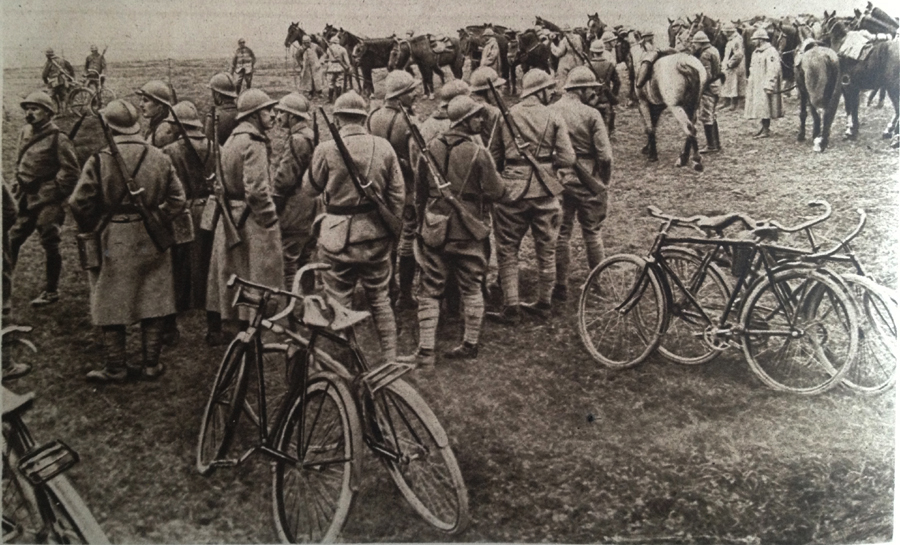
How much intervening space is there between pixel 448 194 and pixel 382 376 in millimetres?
1273

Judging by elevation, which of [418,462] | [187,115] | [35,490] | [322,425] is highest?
[187,115]

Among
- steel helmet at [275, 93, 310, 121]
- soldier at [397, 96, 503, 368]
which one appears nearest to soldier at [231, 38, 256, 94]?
steel helmet at [275, 93, 310, 121]

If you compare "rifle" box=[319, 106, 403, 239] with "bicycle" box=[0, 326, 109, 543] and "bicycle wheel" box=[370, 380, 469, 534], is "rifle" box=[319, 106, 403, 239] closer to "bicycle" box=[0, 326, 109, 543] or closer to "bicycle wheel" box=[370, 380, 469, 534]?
"bicycle wheel" box=[370, 380, 469, 534]

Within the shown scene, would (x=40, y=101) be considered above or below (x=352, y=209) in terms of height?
above

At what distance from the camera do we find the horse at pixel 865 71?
18.1 feet

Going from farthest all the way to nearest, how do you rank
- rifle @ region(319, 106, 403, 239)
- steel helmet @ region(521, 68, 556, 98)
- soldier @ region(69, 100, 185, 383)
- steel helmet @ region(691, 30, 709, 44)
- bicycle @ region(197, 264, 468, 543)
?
steel helmet @ region(691, 30, 709, 44)
steel helmet @ region(521, 68, 556, 98)
soldier @ region(69, 100, 185, 383)
rifle @ region(319, 106, 403, 239)
bicycle @ region(197, 264, 468, 543)

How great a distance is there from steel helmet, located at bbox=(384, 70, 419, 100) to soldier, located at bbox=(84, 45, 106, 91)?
6.23 ft

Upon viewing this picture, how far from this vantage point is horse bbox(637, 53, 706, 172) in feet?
18.4

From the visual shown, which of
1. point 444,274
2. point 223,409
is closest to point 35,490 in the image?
point 223,409

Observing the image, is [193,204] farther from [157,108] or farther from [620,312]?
[620,312]

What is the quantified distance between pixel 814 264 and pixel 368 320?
3024 millimetres

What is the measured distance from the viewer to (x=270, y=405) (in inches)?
203

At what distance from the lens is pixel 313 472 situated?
16.5 ft

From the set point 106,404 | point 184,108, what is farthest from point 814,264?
point 106,404
